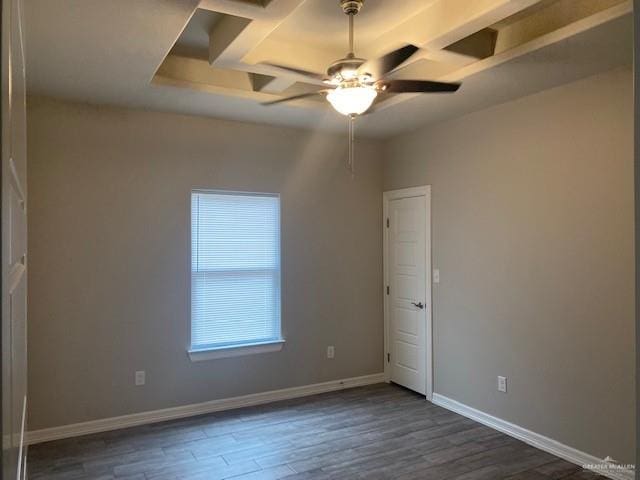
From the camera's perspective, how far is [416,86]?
252cm

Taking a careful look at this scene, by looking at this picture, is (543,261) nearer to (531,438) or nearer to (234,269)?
(531,438)

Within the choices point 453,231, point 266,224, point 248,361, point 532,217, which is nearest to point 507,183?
point 532,217

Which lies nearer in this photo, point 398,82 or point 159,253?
point 398,82

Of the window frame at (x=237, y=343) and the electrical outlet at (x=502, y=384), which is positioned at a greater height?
the window frame at (x=237, y=343)

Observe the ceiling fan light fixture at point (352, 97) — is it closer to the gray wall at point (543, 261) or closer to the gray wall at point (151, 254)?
the gray wall at point (543, 261)

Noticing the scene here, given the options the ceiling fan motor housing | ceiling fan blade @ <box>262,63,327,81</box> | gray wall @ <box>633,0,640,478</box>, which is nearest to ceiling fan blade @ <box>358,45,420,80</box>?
ceiling fan blade @ <box>262,63,327,81</box>

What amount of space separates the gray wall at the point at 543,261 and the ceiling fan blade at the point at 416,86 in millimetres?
1365

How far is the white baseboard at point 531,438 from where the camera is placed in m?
3.12

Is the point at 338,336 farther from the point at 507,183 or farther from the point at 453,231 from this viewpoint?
the point at 507,183

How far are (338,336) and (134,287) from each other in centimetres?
214

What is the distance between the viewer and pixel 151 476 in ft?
10.3

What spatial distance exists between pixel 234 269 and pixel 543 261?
105 inches

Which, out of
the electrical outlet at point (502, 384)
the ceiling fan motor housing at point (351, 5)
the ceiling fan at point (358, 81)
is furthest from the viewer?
the electrical outlet at point (502, 384)

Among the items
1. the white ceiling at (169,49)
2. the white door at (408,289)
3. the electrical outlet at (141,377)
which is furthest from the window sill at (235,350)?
the white ceiling at (169,49)
